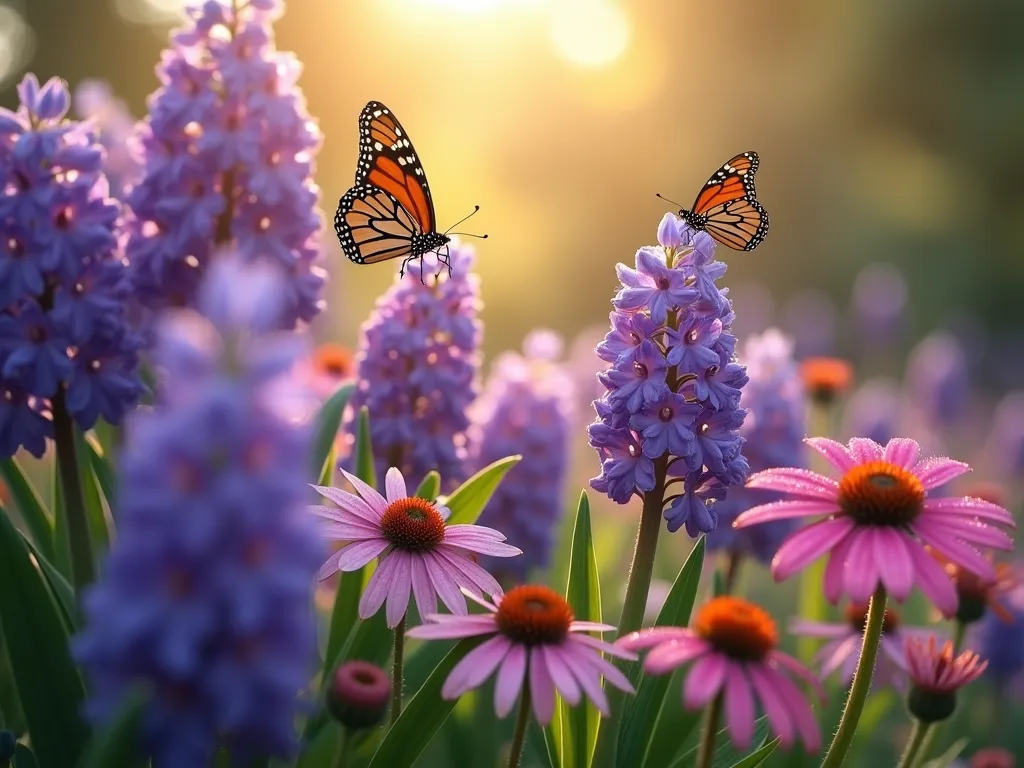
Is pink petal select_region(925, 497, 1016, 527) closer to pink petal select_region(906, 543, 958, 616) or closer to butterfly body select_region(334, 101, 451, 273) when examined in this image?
pink petal select_region(906, 543, 958, 616)

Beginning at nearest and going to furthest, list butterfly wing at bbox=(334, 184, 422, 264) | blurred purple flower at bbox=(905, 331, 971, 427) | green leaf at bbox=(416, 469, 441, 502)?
green leaf at bbox=(416, 469, 441, 502) < butterfly wing at bbox=(334, 184, 422, 264) < blurred purple flower at bbox=(905, 331, 971, 427)

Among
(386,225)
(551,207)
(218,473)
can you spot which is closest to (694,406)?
(218,473)

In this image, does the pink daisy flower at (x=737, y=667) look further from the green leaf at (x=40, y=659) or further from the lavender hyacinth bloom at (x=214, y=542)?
the green leaf at (x=40, y=659)

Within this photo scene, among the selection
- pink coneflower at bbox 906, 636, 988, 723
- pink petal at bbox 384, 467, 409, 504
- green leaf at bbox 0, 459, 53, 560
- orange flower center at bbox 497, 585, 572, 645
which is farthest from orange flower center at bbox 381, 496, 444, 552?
green leaf at bbox 0, 459, 53, 560

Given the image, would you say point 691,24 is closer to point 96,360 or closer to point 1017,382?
point 1017,382

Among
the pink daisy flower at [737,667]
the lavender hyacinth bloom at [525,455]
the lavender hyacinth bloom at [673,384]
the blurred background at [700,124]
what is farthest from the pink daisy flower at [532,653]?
the blurred background at [700,124]

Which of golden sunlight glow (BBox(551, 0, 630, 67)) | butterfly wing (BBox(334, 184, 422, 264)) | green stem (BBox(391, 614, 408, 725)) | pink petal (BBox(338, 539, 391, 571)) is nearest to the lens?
pink petal (BBox(338, 539, 391, 571))
